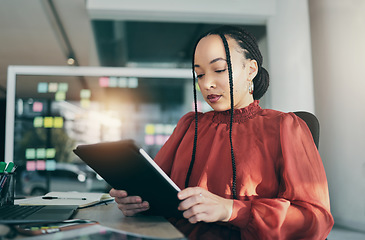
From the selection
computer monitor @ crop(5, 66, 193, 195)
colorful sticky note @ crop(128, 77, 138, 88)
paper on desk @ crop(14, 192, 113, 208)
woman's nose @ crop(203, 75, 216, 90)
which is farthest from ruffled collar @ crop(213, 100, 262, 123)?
colorful sticky note @ crop(128, 77, 138, 88)

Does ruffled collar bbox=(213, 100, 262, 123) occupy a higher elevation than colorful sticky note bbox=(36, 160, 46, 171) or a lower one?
higher

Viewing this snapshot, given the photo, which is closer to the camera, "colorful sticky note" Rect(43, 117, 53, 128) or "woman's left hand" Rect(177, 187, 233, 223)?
"woman's left hand" Rect(177, 187, 233, 223)

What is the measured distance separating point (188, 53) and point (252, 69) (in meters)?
2.95

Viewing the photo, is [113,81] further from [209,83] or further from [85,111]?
[209,83]

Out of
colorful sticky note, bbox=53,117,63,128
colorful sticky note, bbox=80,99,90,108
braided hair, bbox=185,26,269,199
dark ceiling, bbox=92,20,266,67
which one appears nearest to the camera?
braided hair, bbox=185,26,269,199

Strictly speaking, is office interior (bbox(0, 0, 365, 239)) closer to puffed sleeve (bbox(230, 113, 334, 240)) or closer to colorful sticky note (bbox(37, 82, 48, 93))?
colorful sticky note (bbox(37, 82, 48, 93))

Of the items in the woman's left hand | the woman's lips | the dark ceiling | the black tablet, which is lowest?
the woman's left hand

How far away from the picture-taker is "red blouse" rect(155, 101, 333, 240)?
74 cm

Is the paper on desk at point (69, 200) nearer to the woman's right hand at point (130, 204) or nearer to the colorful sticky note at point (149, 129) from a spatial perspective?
the woman's right hand at point (130, 204)

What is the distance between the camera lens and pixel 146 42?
3.92m

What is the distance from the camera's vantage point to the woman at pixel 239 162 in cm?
73

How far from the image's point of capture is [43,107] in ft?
8.33

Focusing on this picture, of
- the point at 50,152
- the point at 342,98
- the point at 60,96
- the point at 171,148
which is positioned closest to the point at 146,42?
the point at 60,96

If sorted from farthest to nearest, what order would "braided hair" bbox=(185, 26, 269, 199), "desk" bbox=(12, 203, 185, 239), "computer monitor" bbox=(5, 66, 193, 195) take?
1. "computer monitor" bbox=(5, 66, 193, 195)
2. "braided hair" bbox=(185, 26, 269, 199)
3. "desk" bbox=(12, 203, 185, 239)
